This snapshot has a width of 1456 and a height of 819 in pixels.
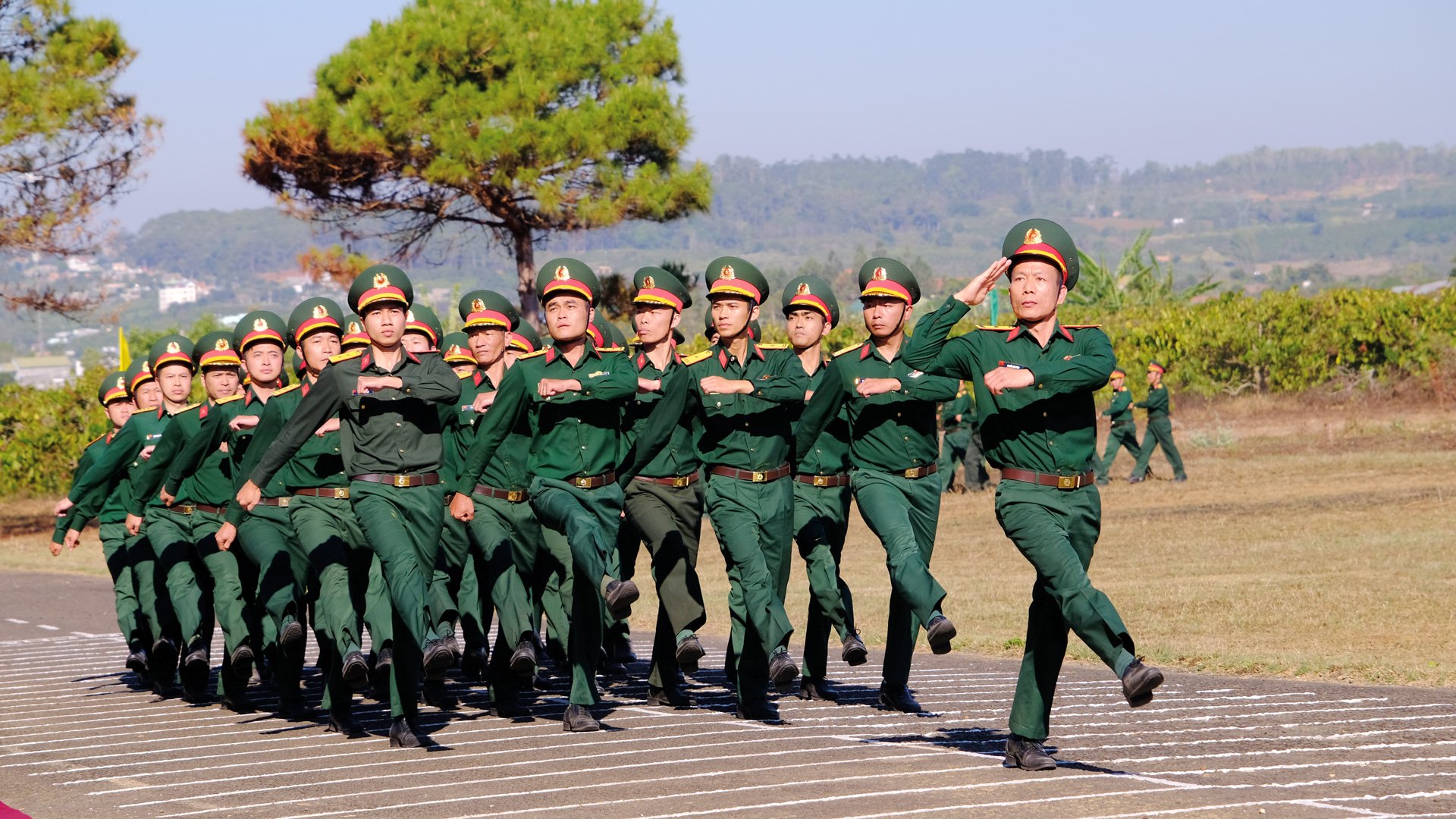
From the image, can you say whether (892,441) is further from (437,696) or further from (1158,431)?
(1158,431)

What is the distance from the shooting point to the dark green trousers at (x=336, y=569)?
387 inches

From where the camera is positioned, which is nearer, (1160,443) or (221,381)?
(221,381)

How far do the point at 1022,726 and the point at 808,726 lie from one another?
1847mm

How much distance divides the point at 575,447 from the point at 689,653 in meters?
1.30

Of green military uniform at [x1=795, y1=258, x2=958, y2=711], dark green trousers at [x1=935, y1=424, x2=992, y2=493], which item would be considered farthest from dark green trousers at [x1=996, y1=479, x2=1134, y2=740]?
dark green trousers at [x1=935, y1=424, x2=992, y2=493]

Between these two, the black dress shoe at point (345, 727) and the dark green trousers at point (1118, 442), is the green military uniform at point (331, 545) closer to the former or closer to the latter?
the black dress shoe at point (345, 727)

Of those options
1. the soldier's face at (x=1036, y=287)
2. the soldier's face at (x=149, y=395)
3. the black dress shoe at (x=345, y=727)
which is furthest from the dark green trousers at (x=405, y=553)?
the soldier's face at (x=149, y=395)

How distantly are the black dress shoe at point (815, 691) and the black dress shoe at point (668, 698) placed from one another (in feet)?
2.11

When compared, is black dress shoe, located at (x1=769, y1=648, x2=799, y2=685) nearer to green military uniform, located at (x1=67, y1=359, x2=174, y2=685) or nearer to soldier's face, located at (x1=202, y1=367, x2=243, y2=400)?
soldier's face, located at (x1=202, y1=367, x2=243, y2=400)

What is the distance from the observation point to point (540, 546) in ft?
34.9

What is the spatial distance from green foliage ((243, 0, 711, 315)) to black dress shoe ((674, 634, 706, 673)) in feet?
78.3

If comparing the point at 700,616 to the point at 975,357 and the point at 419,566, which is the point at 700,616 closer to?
the point at 419,566

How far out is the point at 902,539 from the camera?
912 centimetres

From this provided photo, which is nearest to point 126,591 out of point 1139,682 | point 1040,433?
point 1040,433
